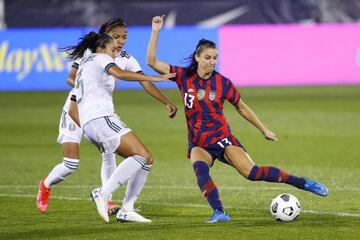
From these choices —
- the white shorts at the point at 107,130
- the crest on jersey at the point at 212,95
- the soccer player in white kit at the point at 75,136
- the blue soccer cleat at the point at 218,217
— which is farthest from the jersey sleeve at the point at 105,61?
the blue soccer cleat at the point at 218,217

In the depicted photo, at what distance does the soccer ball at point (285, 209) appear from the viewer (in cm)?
991

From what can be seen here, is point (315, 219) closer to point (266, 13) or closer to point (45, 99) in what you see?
point (45, 99)

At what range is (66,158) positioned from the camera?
35.8 feet

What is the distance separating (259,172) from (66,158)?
7.16ft

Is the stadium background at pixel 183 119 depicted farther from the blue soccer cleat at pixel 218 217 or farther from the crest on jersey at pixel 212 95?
the crest on jersey at pixel 212 95

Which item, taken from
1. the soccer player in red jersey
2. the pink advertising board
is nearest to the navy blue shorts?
the soccer player in red jersey

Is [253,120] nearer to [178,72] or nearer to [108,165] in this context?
[178,72]

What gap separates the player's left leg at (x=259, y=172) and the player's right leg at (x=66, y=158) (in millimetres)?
1762

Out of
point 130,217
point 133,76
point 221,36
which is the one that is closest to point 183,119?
point 221,36

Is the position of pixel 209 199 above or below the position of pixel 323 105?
above

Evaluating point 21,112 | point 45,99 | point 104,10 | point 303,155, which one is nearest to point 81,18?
point 104,10

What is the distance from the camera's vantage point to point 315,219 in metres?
10.1

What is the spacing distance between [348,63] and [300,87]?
1449 millimetres

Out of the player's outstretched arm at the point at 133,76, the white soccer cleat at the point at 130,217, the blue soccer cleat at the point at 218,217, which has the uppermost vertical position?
the player's outstretched arm at the point at 133,76
